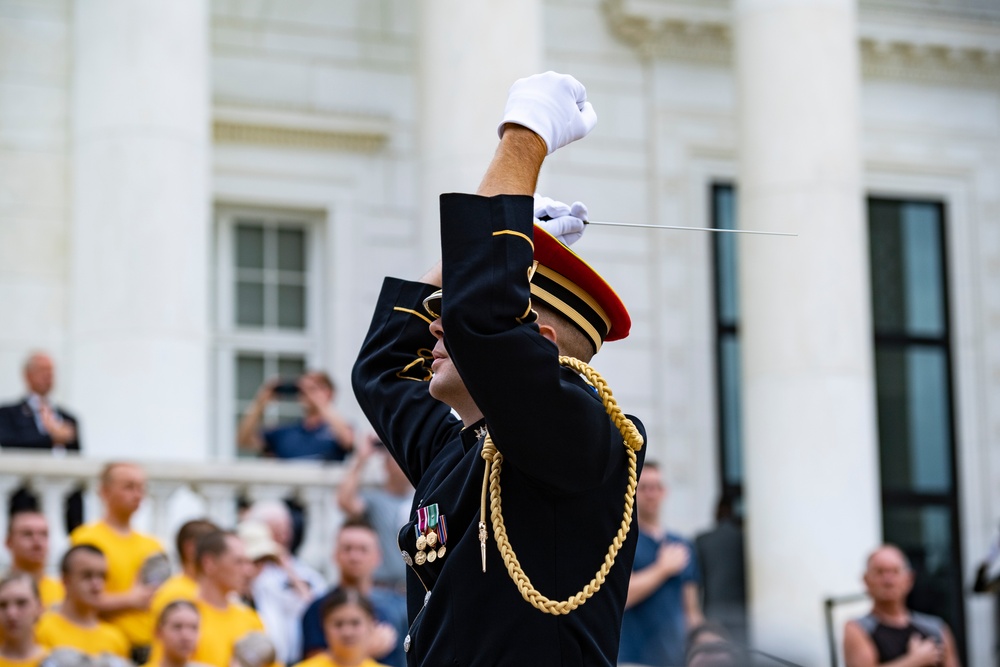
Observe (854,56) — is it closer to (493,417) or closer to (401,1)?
(401,1)

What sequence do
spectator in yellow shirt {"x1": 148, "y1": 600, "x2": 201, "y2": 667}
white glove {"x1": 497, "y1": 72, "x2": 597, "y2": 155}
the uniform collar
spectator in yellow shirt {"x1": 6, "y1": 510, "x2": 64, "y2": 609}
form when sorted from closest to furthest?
white glove {"x1": 497, "y1": 72, "x2": 597, "y2": 155} → the uniform collar → spectator in yellow shirt {"x1": 148, "y1": 600, "x2": 201, "y2": 667} → spectator in yellow shirt {"x1": 6, "y1": 510, "x2": 64, "y2": 609}

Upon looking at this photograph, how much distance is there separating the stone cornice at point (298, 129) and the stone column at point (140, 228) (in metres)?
2.88

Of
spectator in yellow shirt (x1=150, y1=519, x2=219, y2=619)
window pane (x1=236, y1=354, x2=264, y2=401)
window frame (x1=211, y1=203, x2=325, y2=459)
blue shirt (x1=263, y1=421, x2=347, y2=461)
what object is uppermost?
window frame (x1=211, y1=203, x2=325, y2=459)

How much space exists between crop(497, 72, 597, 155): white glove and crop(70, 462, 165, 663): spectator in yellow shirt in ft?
20.7

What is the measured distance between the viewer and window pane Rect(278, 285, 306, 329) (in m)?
16.2

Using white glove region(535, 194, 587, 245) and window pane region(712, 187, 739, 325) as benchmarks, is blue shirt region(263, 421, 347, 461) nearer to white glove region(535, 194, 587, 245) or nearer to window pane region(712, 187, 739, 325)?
window pane region(712, 187, 739, 325)

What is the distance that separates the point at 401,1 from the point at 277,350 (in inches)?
131

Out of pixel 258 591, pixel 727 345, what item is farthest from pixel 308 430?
pixel 727 345

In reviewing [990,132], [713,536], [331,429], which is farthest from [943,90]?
[331,429]

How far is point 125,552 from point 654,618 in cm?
293

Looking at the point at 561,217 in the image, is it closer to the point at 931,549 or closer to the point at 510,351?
the point at 510,351

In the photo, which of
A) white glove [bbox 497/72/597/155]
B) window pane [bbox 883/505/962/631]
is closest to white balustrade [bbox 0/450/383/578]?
window pane [bbox 883/505/962/631]

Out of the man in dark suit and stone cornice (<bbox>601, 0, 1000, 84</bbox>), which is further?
stone cornice (<bbox>601, 0, 1000, 84</bbox>)

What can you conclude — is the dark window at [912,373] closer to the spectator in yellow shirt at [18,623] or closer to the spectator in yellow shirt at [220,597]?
the spectator in yellow shirt at [220,597]
